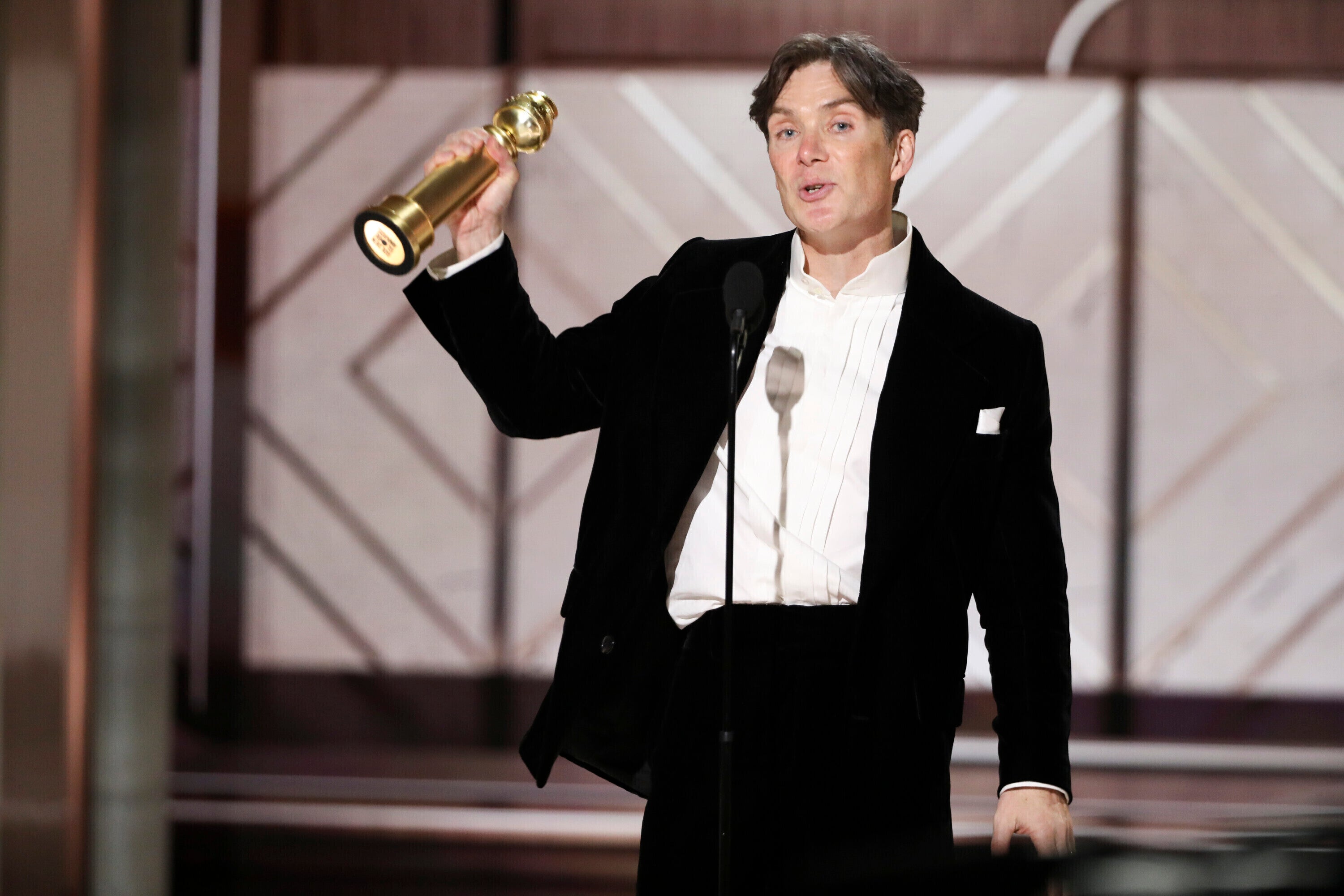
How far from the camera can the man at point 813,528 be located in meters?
1.42

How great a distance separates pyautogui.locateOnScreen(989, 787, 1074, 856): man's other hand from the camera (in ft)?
4.64

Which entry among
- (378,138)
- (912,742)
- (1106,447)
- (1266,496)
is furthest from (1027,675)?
(378,138)

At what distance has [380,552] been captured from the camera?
9.71 feet

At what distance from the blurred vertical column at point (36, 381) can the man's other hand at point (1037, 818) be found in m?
2.27

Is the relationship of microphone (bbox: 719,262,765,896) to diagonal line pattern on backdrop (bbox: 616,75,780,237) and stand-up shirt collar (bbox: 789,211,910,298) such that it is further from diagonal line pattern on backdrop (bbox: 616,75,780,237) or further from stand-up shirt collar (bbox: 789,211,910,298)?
diagonal line pattern on backdrop (bbox: 616,75,780,237)

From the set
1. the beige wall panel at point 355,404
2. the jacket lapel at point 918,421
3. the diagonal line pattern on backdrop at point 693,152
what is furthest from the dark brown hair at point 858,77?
the beige wall panel at point 355,404

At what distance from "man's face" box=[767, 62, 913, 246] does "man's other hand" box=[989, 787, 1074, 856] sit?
0.73m

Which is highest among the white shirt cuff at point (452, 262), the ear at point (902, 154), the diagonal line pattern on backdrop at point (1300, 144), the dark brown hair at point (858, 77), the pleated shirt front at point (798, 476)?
the diagonal line pattern on backdrop at point (1300, 144)

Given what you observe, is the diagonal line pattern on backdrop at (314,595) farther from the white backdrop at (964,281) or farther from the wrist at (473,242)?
the wrist at (473,242)

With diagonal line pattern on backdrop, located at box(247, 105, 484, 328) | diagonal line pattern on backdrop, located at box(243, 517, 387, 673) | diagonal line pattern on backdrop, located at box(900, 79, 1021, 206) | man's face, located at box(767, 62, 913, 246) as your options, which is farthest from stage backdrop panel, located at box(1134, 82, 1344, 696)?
diagonal line pattern on backdrop, located at box(243, 517, 387, 673)

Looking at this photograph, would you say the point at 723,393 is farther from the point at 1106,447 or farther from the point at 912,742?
the point at 1106,447

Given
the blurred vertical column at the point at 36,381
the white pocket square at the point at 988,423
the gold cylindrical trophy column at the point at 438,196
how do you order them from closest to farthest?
the gold cylindrical trophy column at the point at 438,196 < the white pocket square at the point at 988,423 < the blurred vertical column at the point at 36,381

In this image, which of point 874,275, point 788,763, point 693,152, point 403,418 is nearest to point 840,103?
point 874,275

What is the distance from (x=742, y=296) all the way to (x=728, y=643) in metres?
0.38
